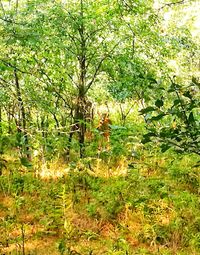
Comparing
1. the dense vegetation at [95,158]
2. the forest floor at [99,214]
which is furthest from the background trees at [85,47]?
the forest floor at [99,214]

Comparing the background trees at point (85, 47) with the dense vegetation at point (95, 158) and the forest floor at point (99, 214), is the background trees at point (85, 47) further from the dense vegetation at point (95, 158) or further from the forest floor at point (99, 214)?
the forest floor at point (99, 214)

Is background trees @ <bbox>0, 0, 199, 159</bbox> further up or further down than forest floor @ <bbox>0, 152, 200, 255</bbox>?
further up

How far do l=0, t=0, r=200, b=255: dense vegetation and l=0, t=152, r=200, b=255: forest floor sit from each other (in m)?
0.02

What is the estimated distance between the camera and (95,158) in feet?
24.4

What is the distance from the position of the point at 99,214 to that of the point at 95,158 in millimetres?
1896

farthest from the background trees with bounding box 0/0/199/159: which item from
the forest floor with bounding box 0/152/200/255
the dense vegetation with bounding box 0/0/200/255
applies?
the forest floor with bounding box 0/152/200/255

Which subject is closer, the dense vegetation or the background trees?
A: the dense vegetation

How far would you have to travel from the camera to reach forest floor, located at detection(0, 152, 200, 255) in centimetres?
470

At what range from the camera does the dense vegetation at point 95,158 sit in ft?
15.2

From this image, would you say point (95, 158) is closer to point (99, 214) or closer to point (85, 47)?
point (99, 214)

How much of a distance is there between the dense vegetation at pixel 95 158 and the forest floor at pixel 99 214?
0.02 meters

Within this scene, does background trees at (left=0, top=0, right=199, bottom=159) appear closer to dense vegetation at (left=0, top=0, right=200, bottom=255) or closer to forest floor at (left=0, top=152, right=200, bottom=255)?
dense vegetation at (left=0, top=0, right=200, bottom=255)

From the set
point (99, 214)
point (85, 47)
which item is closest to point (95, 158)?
point (99, 214)

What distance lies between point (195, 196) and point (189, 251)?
1626 mm
